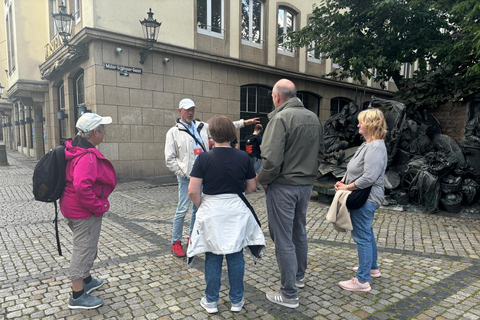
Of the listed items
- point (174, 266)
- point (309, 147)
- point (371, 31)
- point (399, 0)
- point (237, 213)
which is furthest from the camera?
point (371, 31)

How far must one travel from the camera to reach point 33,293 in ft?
10.4

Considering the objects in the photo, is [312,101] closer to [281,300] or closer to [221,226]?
[281,300]

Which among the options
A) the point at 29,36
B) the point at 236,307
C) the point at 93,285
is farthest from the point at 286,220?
the point at 29,36

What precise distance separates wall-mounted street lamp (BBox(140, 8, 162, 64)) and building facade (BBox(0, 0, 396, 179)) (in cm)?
9

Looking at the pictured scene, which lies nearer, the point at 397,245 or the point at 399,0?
the point at 397,245

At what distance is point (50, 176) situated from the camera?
2.73m

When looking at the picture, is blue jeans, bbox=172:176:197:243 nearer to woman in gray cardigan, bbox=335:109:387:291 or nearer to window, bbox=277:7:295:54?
woman in gray cardigan, bbox=335:109:387:291

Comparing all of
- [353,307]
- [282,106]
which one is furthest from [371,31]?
[353,307]

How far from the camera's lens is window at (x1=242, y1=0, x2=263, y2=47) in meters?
13.0

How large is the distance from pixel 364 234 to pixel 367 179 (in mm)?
573

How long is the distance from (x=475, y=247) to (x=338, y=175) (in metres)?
2.99

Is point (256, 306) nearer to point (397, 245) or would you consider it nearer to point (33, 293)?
point (33, 293)

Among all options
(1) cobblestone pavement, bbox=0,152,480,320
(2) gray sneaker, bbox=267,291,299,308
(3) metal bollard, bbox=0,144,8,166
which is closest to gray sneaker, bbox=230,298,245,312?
(1) cobblestone pavement, bbox=0,152,480,320

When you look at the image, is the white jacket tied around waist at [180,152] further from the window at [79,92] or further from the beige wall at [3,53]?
the beige wall at [3,53]
